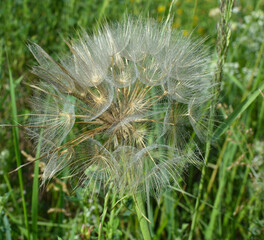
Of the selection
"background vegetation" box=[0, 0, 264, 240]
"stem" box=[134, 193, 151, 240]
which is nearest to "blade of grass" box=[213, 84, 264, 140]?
"background vegetation" box=[0, 0, 264, 240]

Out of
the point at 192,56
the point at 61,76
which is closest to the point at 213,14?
the point at 192,56

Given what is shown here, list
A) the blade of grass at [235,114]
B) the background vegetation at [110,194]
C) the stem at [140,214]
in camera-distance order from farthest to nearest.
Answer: the background vegetation at [110,194] < the blade of grass at [235,114] < the stem at [140,214]

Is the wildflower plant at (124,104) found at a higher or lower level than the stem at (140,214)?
higher

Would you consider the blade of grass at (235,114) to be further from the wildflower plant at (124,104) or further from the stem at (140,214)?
→ the stem at (140,214)

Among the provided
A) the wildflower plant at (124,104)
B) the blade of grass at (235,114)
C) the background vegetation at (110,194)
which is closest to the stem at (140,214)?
the wildflower plant at (124,104)

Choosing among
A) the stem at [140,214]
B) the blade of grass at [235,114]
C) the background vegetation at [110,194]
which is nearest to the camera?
the stem at [140,214]

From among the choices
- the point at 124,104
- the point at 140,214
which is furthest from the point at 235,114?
the point at 140,214

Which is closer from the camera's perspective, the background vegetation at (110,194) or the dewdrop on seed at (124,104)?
the dewdrop on seed at (124,104)
